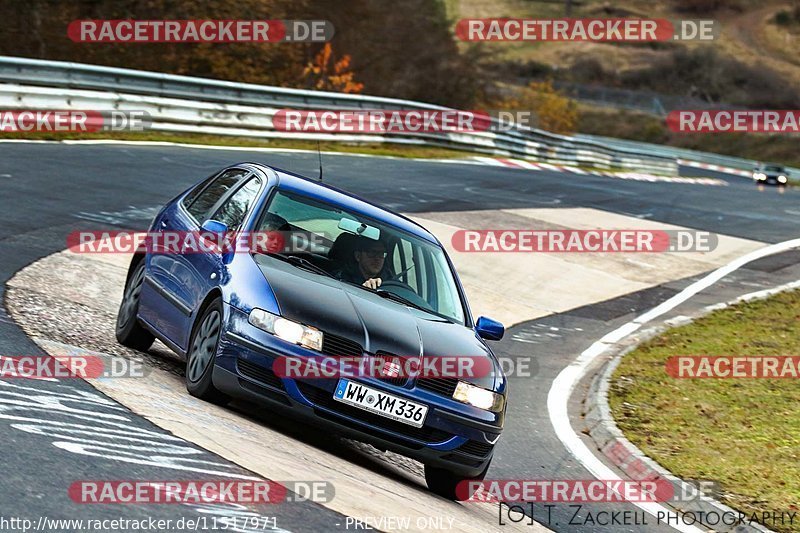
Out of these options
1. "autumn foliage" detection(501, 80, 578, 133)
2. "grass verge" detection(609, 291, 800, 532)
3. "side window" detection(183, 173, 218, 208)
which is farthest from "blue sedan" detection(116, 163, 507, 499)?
"autumn foliage" detection(501, 80, 578, 133)

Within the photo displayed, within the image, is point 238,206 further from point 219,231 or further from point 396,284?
point 396,284

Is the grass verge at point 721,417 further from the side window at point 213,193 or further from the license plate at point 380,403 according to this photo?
the side window at point 213,193

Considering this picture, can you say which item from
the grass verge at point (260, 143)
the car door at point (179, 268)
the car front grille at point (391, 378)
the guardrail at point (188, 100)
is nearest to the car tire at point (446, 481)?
the car front grille at point (391, 378)

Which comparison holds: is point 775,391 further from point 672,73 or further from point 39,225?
point 672,73

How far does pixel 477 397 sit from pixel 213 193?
2.88 m

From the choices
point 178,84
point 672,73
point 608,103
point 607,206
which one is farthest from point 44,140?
point 672,73

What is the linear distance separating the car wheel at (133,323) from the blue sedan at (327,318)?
0.02 m

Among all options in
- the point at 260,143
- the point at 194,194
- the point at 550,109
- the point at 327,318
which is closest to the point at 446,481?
the point at 327,318

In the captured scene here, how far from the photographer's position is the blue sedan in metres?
6.98

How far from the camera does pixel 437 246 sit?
8734mm

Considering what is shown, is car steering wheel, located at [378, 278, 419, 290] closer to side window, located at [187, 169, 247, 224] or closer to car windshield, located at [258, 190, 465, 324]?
car windshield, located at [258, 190, 465, 324]

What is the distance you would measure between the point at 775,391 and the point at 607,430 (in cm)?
285

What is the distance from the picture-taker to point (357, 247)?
811 centimetres

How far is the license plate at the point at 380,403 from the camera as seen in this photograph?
6934 mm
